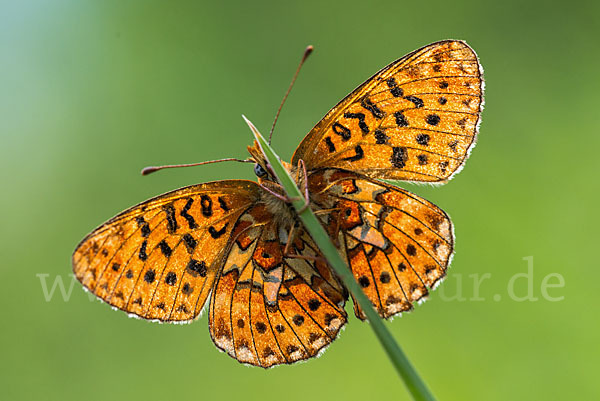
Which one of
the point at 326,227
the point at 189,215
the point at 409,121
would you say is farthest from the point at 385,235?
the point at 189,215

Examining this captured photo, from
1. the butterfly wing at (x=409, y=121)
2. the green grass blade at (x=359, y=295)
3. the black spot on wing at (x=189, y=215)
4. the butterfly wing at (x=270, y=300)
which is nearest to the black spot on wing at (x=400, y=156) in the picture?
the butterfly wing at (x=409, y=121)

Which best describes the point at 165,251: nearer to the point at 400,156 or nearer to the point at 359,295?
the point at 400,156

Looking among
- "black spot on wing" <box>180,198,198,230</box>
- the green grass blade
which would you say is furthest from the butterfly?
the green grass blade

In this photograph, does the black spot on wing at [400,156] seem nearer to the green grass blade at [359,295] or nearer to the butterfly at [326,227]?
the butterfly at [326,227]

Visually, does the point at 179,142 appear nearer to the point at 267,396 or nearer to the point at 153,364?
the point at 153,364

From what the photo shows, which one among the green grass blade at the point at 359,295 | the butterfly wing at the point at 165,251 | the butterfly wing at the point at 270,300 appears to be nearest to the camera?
the green grass blade at the point at 359,295
